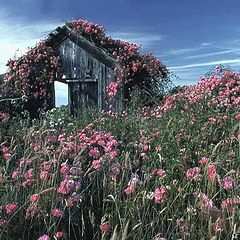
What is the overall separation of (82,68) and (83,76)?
0.99ft

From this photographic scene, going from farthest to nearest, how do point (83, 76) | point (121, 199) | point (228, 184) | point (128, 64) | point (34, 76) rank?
point (34, 76)
point (83, 76)
point (128, 64)
point (121, 199)
point (228, 184)

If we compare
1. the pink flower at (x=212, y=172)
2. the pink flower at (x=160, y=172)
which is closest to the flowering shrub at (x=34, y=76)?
the pink flower at (x=160, y=172)

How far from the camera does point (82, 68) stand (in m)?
18.7

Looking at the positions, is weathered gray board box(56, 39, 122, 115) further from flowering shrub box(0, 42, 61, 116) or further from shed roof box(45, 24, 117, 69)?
flowering shrub box(0, 42, 61, 116)

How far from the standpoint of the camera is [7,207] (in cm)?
388

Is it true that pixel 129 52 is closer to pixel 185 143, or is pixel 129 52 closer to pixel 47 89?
pixel 47 89

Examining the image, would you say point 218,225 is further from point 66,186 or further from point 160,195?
point 66,186

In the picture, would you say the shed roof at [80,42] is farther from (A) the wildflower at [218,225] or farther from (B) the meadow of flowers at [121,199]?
(A) the wildflower at [218,225]

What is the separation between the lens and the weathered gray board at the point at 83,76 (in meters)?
18.2

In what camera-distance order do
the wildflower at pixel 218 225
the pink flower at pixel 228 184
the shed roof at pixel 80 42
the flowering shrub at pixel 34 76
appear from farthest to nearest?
the flowering shrub at pixel 34 76 < the shed roof at pixel 80 42 < the pink flower at pixel 228 184 < the wildflower at pixel 218 225

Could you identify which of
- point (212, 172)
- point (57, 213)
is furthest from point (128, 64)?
point (57, 213)

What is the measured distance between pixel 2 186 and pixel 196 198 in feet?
5.41

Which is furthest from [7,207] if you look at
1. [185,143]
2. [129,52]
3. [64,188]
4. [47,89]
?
[47,89]

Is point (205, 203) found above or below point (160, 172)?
below
